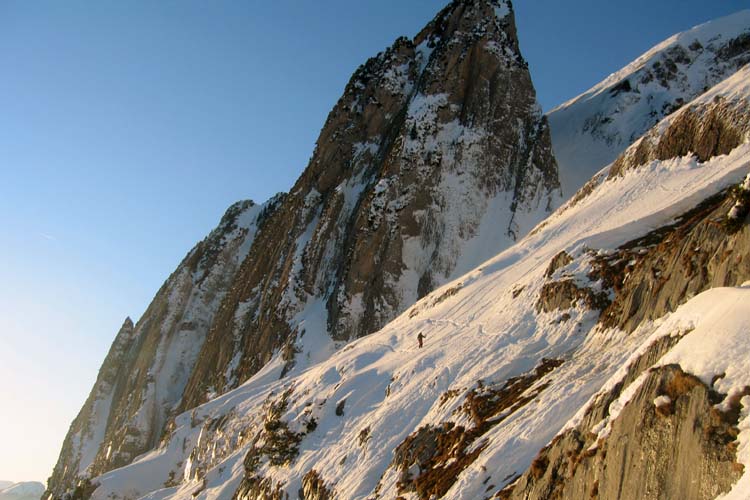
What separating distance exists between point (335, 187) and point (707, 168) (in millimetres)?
45703

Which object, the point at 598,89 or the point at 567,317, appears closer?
the point at 567,317

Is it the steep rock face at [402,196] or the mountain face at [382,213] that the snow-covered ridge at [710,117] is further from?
the mountain face at [382,213]

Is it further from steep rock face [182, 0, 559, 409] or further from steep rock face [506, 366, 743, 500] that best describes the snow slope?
steep rock face [182, 0, 559, 409]

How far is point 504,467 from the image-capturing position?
52.7ft

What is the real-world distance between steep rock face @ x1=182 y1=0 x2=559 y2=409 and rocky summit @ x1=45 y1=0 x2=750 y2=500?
237mm

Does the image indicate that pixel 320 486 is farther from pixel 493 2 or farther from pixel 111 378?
pixel 111 378

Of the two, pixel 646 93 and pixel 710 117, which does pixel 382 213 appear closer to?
pixel 710 117

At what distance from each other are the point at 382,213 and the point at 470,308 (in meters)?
27.4

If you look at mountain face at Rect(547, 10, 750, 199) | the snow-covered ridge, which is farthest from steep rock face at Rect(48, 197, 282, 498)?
the snow-covered ridge

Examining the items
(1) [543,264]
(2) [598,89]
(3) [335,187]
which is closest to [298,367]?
(3) [335,187]

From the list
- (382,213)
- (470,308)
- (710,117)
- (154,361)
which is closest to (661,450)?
(470,308)

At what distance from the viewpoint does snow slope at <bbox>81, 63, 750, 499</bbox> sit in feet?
55.5

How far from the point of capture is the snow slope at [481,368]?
1692 centimetres

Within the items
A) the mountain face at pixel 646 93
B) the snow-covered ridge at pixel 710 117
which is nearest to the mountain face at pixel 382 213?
the mountain face at pixel 646 93
